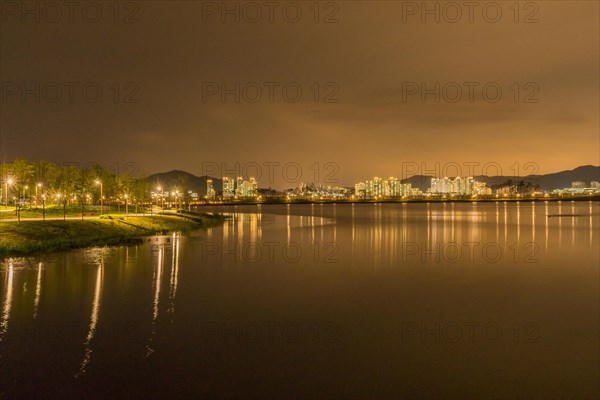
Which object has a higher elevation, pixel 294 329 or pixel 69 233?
pixel 69 233

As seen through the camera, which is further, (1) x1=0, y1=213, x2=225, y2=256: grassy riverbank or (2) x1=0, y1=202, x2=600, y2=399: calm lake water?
(1) x1=0, y1=213, x2=225, y2=256: grassy riverbank

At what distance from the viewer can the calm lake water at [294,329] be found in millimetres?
11859

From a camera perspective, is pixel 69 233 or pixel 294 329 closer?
pixel 294 329

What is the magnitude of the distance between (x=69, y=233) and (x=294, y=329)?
32.5m

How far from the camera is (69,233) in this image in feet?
137

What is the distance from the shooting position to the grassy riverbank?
3438 cm

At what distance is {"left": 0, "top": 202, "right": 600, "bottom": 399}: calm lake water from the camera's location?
467 inches

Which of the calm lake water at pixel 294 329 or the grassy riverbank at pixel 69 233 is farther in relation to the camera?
the grassy riverbank at pixel 69 233

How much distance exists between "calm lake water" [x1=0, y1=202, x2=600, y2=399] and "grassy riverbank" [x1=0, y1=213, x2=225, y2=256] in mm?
3846

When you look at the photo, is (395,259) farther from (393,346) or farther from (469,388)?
(469,388)

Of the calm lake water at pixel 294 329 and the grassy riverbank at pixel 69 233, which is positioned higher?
the grassy riverbank at pixel 69 233

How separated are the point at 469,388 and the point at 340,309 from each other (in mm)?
8598

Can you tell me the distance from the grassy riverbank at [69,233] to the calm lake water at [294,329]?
385 cm

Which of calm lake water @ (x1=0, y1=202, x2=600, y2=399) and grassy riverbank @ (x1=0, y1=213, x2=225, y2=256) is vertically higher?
grassy riverbank @ (x1=0, y1=213, x2=225, y2=256)
